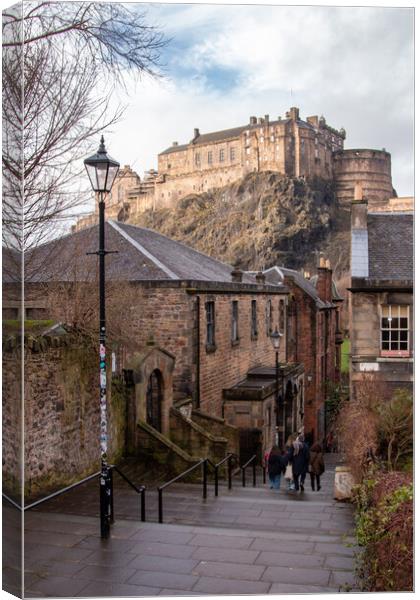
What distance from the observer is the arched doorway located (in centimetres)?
1415

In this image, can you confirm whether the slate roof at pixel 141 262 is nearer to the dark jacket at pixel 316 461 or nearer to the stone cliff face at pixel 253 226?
the stone cliff face at pixel 253 226

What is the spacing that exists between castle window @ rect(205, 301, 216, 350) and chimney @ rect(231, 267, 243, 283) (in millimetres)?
1047

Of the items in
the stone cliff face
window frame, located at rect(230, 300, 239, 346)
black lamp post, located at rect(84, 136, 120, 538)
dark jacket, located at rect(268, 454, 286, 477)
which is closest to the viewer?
black lamp post, located at rect(84, 136, 120, 538)

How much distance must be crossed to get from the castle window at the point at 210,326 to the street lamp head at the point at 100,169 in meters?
8.54

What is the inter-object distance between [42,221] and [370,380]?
5646 mm

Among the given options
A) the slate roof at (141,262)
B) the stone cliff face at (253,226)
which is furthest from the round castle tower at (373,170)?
the slate roof at (141,262)

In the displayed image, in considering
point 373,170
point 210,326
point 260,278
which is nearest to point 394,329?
point 373,170

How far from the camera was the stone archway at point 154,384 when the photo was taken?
13305mm

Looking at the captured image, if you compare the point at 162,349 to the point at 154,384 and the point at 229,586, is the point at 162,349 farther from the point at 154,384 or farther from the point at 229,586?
the point at 229,586

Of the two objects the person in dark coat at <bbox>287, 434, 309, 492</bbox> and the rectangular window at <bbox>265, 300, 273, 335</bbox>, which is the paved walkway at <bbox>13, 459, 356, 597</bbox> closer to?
the person in dark coat at <bbox>287, 434, 309, 492</bbox>

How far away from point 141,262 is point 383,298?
5972 mm

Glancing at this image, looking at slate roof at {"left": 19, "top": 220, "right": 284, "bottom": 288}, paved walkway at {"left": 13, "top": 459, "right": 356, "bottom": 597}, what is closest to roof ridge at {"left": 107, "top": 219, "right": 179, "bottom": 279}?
slate roof at {"left": 19, "top": 220, "right": 284, "bottom": 288}

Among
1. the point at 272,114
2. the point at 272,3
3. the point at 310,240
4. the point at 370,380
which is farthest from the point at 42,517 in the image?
the point at 310,240

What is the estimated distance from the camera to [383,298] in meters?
11.1
